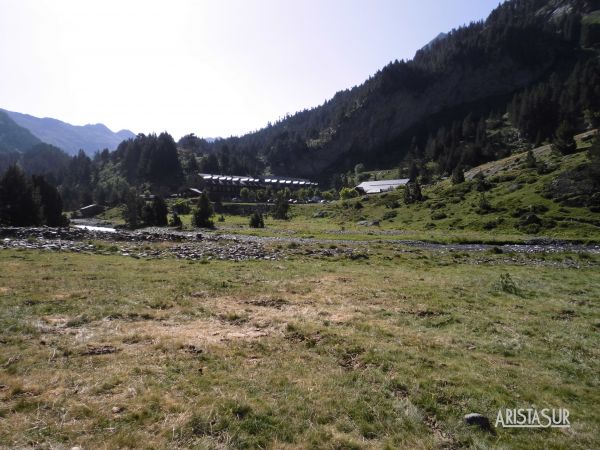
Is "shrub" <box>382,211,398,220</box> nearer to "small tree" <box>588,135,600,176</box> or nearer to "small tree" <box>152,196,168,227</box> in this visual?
"small tree" <box>588,135,600,176</box>

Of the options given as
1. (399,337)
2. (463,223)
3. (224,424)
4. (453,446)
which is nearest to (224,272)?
(399,337)

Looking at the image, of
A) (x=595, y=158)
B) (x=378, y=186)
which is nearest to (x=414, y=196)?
(x=595, y=158)

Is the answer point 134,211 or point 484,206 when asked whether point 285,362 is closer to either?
point 484,206

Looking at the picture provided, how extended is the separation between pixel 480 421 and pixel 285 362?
5.48 metres

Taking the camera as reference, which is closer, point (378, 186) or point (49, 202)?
point (49, 202)

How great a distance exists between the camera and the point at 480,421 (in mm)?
8219

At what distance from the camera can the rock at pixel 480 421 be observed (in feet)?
26.7

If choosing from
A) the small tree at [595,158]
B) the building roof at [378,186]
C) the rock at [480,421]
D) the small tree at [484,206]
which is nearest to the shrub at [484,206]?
the small tree at [484,206]

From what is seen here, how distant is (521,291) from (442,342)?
12088 millimetres

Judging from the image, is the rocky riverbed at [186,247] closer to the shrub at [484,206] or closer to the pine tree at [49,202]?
the shrub at [484,206]

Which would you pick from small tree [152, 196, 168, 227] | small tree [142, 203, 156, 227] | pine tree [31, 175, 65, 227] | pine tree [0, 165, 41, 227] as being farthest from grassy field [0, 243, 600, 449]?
pine tree [31, 175, 65, 227]

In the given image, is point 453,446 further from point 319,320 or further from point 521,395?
point 319,320

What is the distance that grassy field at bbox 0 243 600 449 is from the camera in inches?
307

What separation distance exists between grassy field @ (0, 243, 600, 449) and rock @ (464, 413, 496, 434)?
185 mm
